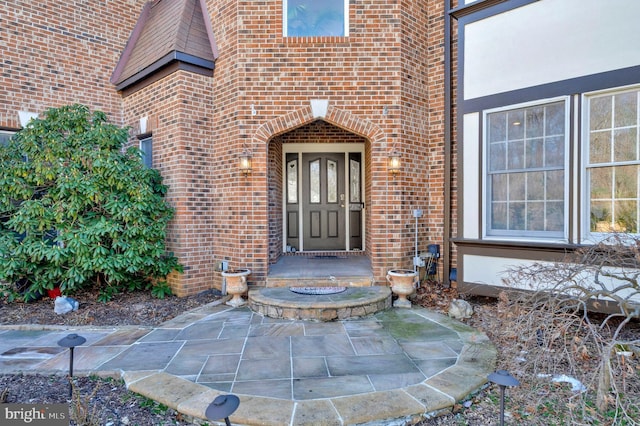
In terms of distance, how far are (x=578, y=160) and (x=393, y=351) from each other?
3157 millimetres

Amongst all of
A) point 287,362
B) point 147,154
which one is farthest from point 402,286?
point 147,154

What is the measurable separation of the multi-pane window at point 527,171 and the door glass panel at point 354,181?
3.20 metres

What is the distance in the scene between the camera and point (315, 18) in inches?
217

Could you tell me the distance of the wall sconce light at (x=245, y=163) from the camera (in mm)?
5297

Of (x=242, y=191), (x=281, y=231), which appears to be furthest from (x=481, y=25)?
(x=281, y=231)

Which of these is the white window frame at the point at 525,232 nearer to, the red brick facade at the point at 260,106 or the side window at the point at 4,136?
the red brick facade at the point at 260,106

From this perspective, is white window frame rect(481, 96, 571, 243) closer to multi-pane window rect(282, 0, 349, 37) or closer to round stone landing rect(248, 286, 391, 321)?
round stone landing rect(248, 286, 391, 321)

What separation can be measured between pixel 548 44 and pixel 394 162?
235 cm

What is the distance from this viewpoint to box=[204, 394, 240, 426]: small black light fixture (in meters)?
1.71

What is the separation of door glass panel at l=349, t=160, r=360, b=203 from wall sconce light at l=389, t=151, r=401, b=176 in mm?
2436

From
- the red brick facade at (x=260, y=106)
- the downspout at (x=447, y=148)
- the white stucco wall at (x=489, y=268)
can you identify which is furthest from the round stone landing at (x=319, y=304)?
the downspout at (x=447, y=148)

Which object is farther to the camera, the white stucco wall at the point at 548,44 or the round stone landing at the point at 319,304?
the round stone landing at the point at 319,304

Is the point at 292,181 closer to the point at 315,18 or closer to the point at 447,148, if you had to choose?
the point at 315,18

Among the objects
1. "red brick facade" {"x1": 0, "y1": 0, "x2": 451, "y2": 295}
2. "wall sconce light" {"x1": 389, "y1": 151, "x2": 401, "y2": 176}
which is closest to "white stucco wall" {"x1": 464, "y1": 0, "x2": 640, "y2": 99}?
"red brick facade" {"x1": 0, "y1": 0, "x2": 451, "y2": 295}
